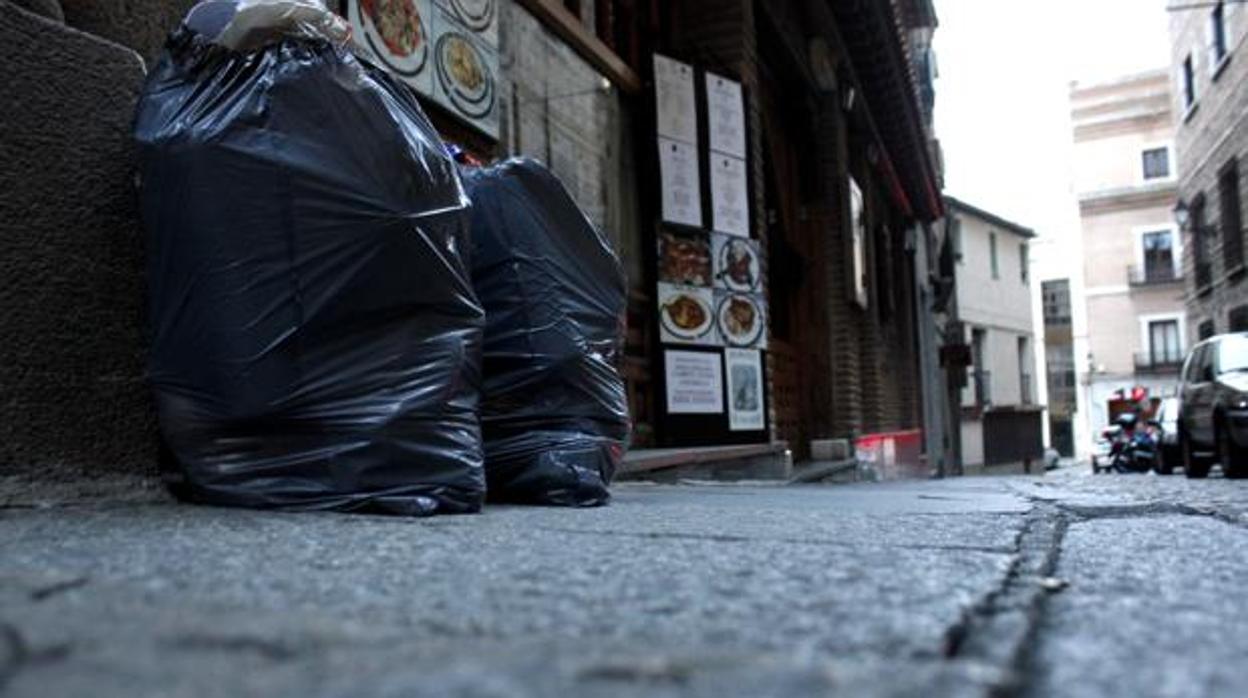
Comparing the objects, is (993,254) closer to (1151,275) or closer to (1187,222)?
(1151,275)

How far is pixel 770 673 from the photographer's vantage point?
0.91 meters

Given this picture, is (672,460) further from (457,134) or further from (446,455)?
(446,455)

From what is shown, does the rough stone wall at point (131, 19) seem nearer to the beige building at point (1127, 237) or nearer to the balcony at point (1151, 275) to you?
the beige building at point (1127, 237)

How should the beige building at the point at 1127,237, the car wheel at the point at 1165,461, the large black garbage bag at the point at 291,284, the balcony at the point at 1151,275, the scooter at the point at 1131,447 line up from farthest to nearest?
the beige building at the point at 1127,237, the balcony at the point at 1151,275, the scooter at the point at 1131,447, the car wheel at the point at 1165,461, the large black garbage bag at the point at 291,284

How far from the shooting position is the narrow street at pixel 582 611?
35.5 inches

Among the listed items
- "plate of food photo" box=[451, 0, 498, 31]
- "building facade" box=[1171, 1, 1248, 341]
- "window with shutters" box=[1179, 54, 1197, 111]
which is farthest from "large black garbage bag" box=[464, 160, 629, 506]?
"window with shutters" box=[1179, 54, 1197, 111]

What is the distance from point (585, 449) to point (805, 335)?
8.32 metres

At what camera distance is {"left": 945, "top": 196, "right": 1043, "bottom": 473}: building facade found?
3095 centimetres

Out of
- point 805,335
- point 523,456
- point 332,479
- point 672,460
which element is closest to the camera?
point 332,479

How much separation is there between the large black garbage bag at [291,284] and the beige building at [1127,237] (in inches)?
1441

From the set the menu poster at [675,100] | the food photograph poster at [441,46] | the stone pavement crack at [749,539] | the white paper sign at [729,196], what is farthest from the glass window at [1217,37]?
the stone pavement crack at [749,539]

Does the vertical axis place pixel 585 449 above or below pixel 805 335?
below

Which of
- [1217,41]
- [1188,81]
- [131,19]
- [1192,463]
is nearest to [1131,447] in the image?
[1217,41]

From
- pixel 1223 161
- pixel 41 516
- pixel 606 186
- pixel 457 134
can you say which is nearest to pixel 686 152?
A: pixel 606 186
